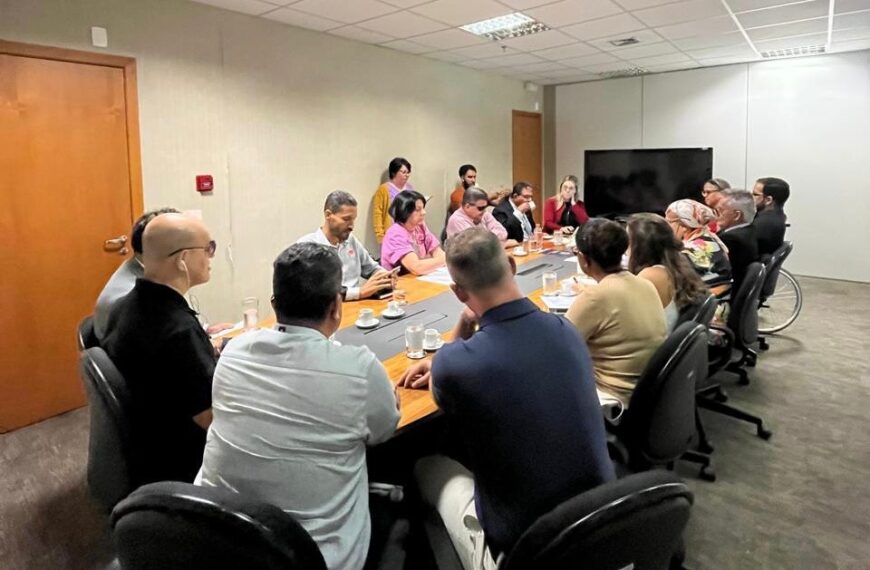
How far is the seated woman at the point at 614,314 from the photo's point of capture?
77.4 inches

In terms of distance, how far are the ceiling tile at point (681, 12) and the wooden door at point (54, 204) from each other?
12.9ft

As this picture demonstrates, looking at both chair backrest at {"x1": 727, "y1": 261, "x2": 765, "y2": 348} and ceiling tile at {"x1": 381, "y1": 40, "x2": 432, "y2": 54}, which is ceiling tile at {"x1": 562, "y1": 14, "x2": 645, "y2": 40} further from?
chair backrest at {"x1": 727, "y1": 261, "x2": 765, "y2": 348}

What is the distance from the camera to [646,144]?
26.1 feet

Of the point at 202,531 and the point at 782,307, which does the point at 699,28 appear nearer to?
the point at 782,307

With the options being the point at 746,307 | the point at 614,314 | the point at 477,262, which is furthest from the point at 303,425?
the point at 746,307

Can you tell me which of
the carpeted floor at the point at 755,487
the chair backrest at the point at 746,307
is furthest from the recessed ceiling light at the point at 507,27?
the carpeted floor at the point at 755,487

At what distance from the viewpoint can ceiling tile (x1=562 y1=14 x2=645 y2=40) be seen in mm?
4711

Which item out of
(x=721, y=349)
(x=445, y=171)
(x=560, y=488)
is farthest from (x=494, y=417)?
(x=445, y=171)

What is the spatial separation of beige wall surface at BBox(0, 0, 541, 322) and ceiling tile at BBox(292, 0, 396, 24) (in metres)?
0.48

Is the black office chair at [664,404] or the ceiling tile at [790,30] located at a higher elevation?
the ceiling tile at [790,30]

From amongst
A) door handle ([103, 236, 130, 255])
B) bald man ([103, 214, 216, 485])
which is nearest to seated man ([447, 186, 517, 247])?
door handle ([103, 236, 130, 255])

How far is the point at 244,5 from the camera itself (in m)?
4.05

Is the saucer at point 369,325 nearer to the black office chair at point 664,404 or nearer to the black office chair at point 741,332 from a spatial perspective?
the black office chair at point 664,404

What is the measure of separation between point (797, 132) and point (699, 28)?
2.61 metres
